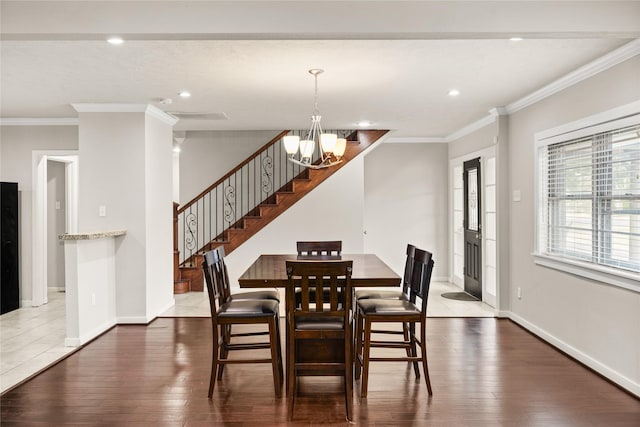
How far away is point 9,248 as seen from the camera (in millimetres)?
6277

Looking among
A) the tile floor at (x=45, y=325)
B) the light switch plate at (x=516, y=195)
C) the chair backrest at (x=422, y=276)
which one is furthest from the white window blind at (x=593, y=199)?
the tile floor at (x=45, y=325)

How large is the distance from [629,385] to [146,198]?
4793 mm

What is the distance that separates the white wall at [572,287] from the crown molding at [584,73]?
0.04 meters

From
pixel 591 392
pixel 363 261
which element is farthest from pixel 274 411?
pixel 591 392

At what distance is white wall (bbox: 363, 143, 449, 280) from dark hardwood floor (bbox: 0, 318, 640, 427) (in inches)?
148

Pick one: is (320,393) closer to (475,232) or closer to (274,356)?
(274,356)

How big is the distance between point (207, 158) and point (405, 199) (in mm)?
3560

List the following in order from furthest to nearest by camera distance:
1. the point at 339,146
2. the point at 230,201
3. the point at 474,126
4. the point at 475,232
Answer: the point at 230,201 < the point at 475,232 < the point at 474,126 < the point at 339,146

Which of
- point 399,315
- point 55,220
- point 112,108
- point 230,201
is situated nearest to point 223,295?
point 399,315

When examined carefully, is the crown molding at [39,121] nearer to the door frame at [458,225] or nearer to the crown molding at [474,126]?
the crown molding at [474,126]

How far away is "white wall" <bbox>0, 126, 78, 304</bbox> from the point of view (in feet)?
21.3

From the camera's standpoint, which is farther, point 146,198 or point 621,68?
point 146,198

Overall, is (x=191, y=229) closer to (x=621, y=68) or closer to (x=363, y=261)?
(x=363, y=261)

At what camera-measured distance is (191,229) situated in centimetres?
869
